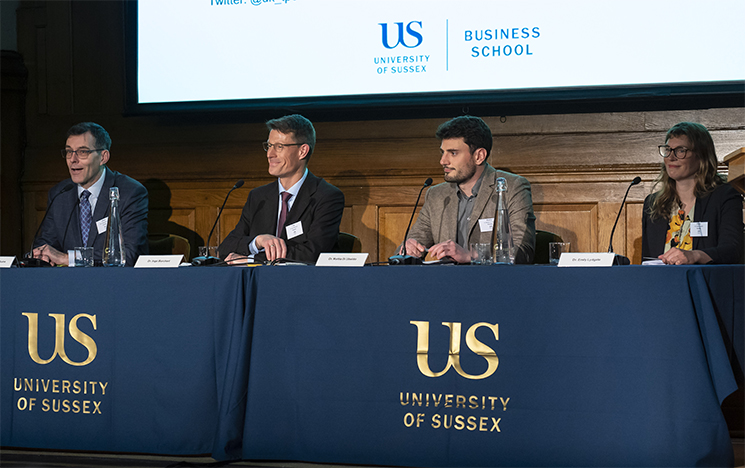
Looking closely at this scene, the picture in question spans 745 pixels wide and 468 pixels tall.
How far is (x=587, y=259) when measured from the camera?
181 cm

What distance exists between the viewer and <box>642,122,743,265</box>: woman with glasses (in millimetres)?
2713

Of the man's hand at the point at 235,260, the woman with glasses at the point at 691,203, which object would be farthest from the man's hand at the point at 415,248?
the woman with glasses at the point at 691,203

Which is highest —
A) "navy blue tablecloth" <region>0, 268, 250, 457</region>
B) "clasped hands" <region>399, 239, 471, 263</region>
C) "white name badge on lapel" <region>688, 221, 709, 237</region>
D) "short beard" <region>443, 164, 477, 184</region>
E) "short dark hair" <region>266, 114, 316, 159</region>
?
"short dark hair" <region>266, 114, 316, 159</region>

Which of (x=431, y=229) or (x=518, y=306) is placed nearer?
(x=518, y=306)

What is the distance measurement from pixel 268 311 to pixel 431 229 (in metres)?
1.32


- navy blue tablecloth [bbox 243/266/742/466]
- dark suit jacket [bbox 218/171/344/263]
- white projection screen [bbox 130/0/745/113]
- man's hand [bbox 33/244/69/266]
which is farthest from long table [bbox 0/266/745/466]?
white projection screen [bbox 130/0/745/113]

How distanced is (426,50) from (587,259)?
212 cm

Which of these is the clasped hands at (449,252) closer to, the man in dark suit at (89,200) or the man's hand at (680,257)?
the man's hand at (680,257)

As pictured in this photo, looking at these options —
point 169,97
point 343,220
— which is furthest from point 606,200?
point 169,97

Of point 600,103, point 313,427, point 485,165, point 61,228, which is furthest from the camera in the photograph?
point 600,103

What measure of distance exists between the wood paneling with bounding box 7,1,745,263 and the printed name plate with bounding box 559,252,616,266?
1.88m

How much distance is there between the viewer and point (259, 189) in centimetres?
324

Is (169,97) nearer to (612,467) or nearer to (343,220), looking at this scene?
(343,220)

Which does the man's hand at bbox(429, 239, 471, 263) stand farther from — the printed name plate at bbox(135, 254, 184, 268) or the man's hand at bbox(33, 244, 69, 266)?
the man's hand at bbox(33, 244, 69, 266)
